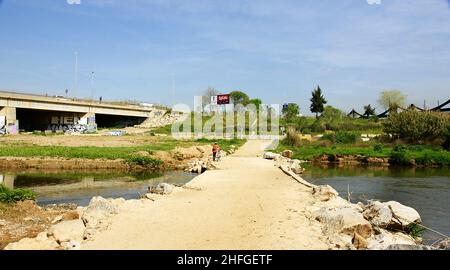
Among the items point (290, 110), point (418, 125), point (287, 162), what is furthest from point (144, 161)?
point (290, 110)

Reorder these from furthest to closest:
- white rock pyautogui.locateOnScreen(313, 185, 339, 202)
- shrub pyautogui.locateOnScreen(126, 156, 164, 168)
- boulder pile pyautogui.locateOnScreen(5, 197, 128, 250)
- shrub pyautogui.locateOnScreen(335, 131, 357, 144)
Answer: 1. shrub pyautogui.locateOnScreen(335, 131, 357, 144)
2. shrub pyautogui.locateOnScreen(126, 156, 164, 168)
3. white rock pyautogui.locateOnScreen(313, 185, 339, 202)
4. boulder pile pyautogui.locateOnScreen(5, 197, 128, 250)

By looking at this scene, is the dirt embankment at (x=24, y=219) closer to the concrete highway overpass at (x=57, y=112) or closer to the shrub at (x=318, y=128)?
the concrete highway overpass at (x=57, y=112)

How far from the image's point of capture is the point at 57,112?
60.9m

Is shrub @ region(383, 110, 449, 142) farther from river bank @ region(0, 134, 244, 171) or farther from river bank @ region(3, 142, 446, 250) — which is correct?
river bank @ region(3, 142, 446, 250)

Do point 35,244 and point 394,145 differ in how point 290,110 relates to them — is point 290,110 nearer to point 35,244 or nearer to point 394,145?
point 394,145

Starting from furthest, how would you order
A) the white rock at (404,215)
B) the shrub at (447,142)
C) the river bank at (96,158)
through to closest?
1. the shrub at (447,142)
2. the river bank at (96,158)
3. the white rock at (404,215)

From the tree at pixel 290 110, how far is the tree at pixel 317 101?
416 centimetres

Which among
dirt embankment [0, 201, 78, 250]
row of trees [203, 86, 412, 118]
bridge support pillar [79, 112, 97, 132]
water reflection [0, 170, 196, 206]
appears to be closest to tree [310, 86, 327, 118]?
row of trees [203, 86, 412, 118]

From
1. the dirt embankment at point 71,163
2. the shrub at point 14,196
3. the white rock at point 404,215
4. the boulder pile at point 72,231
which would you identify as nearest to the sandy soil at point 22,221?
the shrub at point 14,196

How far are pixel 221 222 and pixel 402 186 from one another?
1461 centimetres

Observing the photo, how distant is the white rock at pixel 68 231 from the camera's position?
350 inches

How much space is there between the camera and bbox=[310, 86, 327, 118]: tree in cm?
7300

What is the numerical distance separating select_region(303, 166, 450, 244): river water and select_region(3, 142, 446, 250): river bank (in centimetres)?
316

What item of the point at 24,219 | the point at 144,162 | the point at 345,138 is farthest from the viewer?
the point at 345,138
